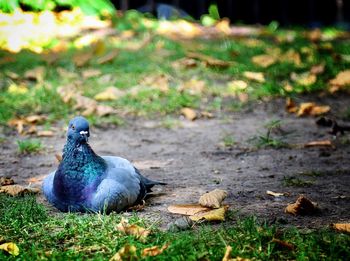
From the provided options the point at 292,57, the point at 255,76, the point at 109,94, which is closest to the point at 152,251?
the point at 109,94

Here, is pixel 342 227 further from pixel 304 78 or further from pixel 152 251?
pixel 304 78

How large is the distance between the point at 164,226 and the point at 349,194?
3.85ft

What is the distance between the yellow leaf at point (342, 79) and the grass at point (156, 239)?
3433 mm

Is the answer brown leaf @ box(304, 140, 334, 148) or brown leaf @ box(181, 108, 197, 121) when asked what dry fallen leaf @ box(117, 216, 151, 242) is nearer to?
brown leaf @ box(304, 140, 334, 148)

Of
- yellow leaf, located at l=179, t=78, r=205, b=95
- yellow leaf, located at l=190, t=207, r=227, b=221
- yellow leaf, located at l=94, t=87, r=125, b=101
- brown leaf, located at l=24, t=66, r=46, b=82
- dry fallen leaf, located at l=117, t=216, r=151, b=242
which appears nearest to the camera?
dry fallen leaf, located at l=117, t=216, r=151, b=242

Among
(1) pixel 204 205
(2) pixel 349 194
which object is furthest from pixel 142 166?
(2) pixel 349 194

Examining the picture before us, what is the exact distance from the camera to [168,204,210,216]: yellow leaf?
9.89ft

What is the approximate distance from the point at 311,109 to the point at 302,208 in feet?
8.11

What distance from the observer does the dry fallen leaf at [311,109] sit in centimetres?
528

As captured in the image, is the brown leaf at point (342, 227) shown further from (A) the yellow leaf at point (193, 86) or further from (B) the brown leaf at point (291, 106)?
(A) the yellow leaf at point (193, 86)

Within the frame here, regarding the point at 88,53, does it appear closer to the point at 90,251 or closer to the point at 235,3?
the point at 235,3

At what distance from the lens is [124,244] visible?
2.56 meters

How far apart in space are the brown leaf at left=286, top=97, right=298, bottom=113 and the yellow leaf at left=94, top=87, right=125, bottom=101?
1624mm

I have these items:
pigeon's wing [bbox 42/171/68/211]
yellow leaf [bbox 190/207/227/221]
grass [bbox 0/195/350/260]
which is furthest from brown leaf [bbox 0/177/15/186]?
yellow leaf [bbox 190/207/227/221]
